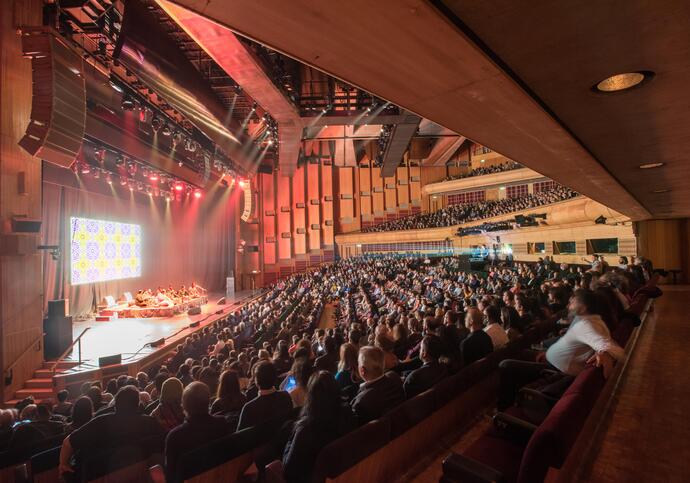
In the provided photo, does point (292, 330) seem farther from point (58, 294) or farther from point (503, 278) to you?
point (58, 294)

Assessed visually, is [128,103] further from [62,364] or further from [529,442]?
Answer: [529,442]

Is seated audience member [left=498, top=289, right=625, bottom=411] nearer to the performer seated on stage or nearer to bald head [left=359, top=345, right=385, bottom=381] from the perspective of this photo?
bald head [left=359, top=345, right=385, bottom=381]

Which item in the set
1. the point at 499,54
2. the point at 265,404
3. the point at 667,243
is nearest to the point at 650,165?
the point at 499,54

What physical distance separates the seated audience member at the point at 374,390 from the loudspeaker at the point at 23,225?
734cm

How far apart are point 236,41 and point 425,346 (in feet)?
21.2

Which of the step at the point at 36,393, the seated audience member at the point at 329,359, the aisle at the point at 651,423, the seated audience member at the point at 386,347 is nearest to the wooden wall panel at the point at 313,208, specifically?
the step at the point at 36,393

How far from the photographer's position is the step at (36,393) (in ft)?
21.5

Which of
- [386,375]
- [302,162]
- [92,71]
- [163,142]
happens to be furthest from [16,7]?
[302,162]

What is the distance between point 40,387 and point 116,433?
6.34 meters

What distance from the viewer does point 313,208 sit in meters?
26.2

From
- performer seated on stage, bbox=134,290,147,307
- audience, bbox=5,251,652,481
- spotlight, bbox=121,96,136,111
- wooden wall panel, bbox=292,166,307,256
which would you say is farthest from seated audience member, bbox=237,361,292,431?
wooden wall panel, bbox=292,166,307,256

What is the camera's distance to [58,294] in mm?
11938

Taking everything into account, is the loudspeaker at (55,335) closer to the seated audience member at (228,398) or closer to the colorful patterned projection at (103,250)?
the colorful patterned projection at (103,250)

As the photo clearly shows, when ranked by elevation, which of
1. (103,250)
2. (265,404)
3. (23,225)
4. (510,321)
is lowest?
(265,404)
